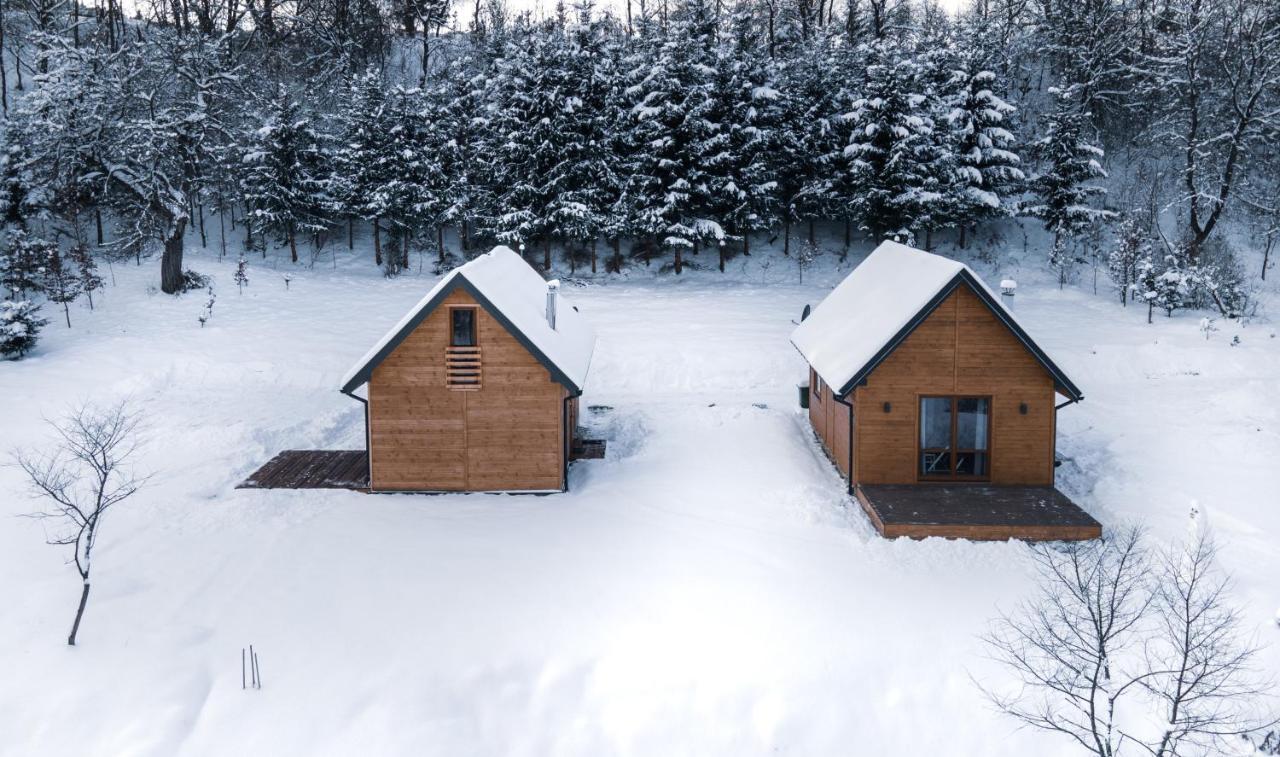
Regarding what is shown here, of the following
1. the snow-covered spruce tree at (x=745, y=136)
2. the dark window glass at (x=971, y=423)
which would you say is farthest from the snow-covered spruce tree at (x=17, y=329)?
the dark window glass at (x=971, y=423)

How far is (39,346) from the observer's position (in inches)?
920

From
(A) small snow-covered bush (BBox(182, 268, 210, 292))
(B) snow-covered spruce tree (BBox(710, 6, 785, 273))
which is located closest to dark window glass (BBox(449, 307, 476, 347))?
(A) small snow-covered bush (BBox(182, 268, 210, 292))

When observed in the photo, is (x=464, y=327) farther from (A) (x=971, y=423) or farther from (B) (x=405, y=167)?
(B) (x=405, y=167)

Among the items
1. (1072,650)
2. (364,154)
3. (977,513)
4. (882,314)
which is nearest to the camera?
(1072,650)

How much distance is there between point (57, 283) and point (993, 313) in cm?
2830

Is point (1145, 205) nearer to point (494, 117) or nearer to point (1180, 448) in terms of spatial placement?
point (1180, 448)

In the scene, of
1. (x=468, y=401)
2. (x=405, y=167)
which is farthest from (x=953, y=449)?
(x=405, y=167)

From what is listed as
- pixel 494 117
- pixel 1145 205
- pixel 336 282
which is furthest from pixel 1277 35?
pixel 336 282

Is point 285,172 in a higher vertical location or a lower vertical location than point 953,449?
higher

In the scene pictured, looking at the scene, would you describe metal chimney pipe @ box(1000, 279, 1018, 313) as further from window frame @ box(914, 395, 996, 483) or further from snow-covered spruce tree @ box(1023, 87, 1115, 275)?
snow-covered spruce tree @ box(1023, 87, 1115, 275)

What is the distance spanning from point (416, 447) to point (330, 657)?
573 centimetres

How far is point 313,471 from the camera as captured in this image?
16328mm

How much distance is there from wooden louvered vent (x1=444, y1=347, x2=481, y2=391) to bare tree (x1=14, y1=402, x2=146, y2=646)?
5278 millimetres

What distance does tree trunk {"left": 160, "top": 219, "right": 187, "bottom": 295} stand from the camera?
92.0ft
